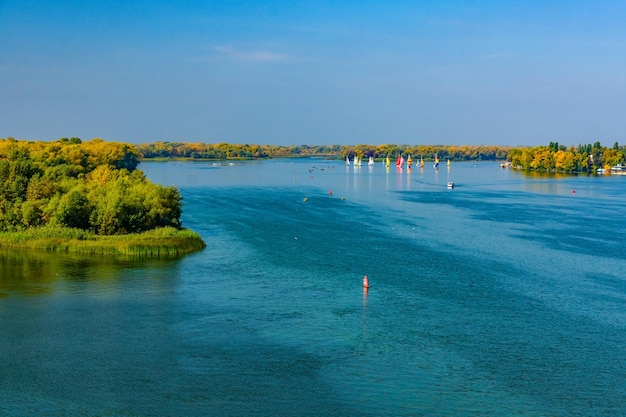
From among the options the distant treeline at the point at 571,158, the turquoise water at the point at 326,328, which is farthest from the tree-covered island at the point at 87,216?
the distant treeline at the point at 571,158

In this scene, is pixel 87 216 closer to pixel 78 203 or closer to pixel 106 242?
pixel 78 203

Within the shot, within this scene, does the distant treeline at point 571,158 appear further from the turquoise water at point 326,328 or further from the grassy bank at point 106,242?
the grassy bank at point 106,242

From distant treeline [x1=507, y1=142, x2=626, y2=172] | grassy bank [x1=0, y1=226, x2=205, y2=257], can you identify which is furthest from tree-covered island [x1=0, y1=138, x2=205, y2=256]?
distant treeline [x1=507, y1=142, x2=626, y2=172]

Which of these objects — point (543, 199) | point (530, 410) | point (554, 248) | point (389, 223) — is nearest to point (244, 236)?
point (389, 223)

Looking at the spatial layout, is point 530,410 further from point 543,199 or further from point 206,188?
point 206,188

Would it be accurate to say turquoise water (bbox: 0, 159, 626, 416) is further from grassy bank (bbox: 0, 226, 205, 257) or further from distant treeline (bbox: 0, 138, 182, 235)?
distant treeline (bbox: 0, 138, 182, 235)

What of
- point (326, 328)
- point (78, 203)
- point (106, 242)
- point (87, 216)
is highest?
point (78, 203)

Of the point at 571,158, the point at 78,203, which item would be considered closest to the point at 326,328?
the point at 78,203
